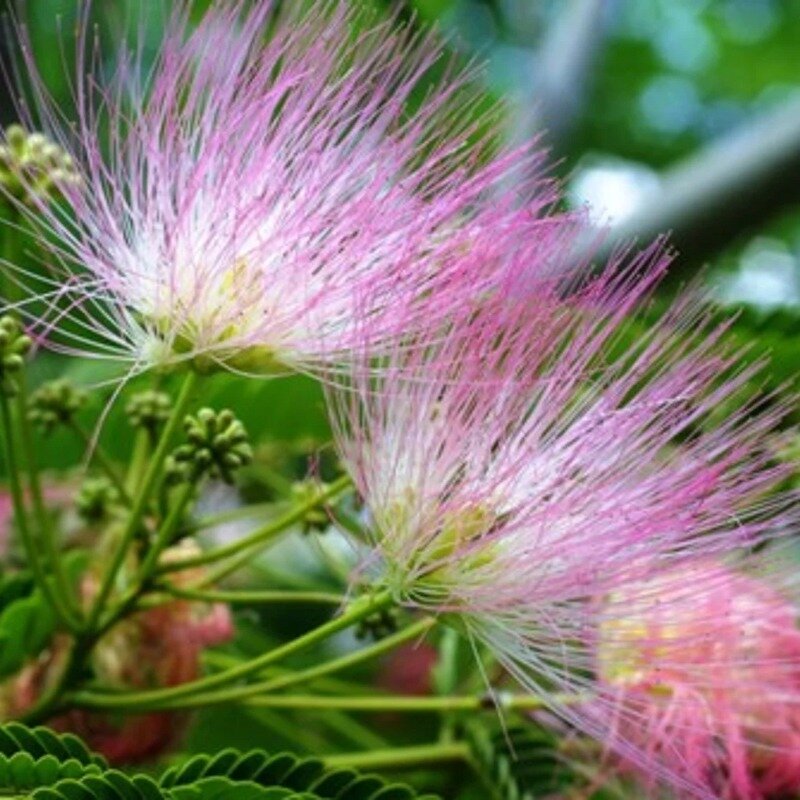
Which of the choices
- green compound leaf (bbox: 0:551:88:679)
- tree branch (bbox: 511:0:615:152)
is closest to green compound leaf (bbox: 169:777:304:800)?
green compound leaf (bbox: 0:551:88:679)

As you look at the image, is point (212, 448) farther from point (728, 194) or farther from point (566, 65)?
point (566, 65)

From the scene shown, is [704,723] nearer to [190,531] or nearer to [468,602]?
[468,602]

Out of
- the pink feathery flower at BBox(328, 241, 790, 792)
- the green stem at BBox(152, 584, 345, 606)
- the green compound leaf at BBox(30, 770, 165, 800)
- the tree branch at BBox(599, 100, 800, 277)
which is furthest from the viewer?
the tree branch at BBox(599, 100, 800, 277)

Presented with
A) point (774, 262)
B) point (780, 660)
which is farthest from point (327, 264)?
point (774, 262)

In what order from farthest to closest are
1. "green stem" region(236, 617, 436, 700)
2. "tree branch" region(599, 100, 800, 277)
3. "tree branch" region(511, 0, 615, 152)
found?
"tree branch" region(511, 0, 615, 152)
"tree branch" region(599, 100, 800, 277)
"green stem" region(236, 617, 436, 700)

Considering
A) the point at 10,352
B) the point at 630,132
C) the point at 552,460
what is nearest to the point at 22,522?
the point at 10,352

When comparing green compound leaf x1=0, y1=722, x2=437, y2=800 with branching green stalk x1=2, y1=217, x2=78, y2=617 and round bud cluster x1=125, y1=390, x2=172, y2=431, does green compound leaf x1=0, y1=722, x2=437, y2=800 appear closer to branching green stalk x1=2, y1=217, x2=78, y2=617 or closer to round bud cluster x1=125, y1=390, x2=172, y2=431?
branching green stalk x1=2, y1=217, x2=78, y2=617

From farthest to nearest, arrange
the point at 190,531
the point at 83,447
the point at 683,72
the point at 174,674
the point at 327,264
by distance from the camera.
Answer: the point at 683,72 → the point at 83,447 → the point at 174,674 → the point at 190,531 → the point at 327,264

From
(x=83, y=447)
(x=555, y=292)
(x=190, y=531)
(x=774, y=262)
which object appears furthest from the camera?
(x=774, y=262)
